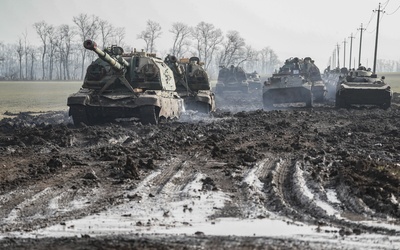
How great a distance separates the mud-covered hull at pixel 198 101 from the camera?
73.0 feet

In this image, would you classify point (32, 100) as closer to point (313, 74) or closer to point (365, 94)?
point (313, 74)

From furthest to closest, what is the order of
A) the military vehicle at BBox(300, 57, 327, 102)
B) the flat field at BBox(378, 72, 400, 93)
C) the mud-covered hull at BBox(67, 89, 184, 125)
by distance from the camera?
the flat field at BBox(378, 72, 400, 93) → the military vehicle at BBox(300, 57, 327, 102) → the mud-covered hull at BBox(67, 89, 184, 125)

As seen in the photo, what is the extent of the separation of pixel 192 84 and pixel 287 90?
6064mm

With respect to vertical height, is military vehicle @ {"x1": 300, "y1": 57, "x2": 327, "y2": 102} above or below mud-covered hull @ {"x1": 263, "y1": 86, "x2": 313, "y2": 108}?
above

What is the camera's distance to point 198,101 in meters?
22.3

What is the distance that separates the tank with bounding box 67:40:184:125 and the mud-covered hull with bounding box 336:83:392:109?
891 centimetres

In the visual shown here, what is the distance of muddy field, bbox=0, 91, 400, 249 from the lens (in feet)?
17.6

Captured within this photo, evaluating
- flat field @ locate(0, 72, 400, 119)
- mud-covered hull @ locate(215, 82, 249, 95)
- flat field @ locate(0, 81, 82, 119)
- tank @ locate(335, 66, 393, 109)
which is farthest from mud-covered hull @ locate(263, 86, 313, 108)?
mud-covered hull @ locate(215, 82, 249, 95)

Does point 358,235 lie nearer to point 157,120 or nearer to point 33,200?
point 33,200

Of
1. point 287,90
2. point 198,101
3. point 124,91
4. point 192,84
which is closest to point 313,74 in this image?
point 287,90

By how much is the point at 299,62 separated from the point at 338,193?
25.7 metres

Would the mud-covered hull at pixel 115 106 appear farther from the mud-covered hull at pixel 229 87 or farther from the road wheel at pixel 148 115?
the mud-covered hull at pixel 229 87

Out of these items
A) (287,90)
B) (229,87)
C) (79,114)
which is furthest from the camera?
(229,87)

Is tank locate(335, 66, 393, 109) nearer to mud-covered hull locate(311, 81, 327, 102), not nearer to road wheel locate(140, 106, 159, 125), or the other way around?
mud-covered hull locate(311, 81, 327, 102)
